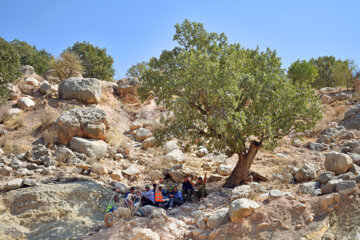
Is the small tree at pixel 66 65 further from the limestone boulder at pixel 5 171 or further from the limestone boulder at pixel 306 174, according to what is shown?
the limestone boulder at pixel 306 174

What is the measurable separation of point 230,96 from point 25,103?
14554 mm

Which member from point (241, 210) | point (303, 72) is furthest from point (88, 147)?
point (303, 72)

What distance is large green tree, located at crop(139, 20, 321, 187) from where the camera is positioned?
10.2 meters

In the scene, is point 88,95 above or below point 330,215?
above

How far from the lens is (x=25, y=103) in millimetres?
18781

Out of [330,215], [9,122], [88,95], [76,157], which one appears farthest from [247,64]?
[9,122]

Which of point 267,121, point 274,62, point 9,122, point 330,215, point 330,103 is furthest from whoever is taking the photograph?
point 330,103

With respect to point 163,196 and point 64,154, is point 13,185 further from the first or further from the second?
Answer: point 163,196

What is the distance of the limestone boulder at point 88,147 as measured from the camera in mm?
14672

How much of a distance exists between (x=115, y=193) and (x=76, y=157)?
3.80 metres

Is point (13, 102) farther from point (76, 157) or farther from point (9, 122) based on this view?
point (76, 157)

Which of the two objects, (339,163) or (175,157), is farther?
(175,157)

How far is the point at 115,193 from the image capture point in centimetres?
1131

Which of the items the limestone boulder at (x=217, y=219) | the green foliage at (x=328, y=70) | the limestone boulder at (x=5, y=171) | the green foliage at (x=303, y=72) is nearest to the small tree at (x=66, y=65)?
the limestone boulder at (x=5, y=171)
